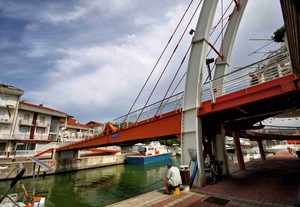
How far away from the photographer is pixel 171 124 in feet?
34.0

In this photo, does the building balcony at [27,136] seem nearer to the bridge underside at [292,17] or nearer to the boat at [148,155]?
the boat at [148,155]

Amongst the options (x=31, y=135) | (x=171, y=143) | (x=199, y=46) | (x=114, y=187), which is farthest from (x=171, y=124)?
(x=171, y=143)

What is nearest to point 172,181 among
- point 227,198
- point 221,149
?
point 227,198

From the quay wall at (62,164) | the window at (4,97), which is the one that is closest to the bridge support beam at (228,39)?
the quay wall at (62,164)

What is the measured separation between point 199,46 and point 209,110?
4.00m

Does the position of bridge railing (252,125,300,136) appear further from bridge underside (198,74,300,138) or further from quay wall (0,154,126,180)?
quay wall (0,154,126,180)

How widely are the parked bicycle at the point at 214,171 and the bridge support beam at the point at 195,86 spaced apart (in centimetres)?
103

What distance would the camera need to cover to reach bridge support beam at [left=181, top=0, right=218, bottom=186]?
8836 millimetres

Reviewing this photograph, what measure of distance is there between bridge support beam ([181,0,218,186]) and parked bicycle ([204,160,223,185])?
1.03 meters

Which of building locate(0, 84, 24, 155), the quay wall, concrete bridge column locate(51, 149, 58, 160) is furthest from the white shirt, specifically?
building locate(0, 84, 24, 155)

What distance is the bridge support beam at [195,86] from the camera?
29.0ft

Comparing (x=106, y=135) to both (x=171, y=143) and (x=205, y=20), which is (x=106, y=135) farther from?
(x=171, y=143)

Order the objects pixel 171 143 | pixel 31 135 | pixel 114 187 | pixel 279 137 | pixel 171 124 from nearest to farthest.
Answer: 1. pixel 171 124
2. pixel 114 187
3. pixel 279 137
4. pixel 31 135
5. pixel 171 143

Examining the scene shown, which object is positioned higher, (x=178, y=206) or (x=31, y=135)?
(x=31, y=135)
